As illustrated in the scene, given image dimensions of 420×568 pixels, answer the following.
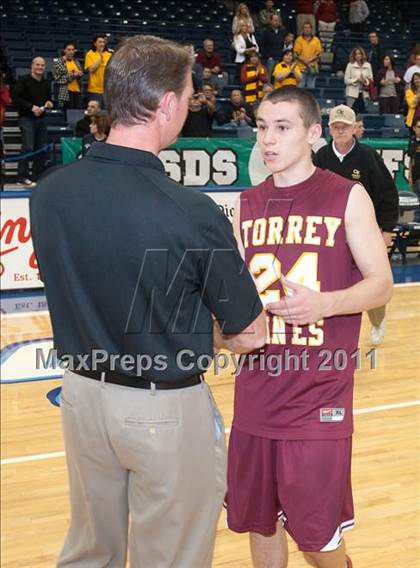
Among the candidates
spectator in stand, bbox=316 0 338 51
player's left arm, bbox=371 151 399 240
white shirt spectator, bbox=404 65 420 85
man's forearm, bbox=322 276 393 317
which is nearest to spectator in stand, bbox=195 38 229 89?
spectator in stand, bbox=316 0 338 51

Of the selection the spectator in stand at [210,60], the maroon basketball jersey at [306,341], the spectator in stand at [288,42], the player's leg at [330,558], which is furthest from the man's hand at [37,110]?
the player's leg at [330,558]

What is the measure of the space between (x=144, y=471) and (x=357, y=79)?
16.4m

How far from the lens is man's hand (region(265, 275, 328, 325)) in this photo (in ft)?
8.48

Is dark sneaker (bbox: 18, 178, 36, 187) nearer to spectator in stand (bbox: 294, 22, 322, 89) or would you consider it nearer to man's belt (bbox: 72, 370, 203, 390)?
spectator in stand (bbox: 294, 22, 322, 89)

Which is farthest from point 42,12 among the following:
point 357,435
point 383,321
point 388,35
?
point 357,435

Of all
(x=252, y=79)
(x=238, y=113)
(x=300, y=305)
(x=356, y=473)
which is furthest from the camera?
(x=252, y=79)

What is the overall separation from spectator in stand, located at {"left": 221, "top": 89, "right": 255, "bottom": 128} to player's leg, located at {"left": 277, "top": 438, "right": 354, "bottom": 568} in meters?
12.4

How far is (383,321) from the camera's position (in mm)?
7559

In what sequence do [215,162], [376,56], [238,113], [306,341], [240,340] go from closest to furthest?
[240,340], [306,341], [215,162], [238,113], [376,56]

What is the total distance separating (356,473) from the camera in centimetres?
475

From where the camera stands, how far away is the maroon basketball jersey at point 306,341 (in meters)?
2.88

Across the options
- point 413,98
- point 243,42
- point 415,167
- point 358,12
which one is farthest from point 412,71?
point 415,167

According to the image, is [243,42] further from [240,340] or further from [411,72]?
[240,340]

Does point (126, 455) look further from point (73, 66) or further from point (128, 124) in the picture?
point (73, 66)
